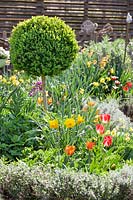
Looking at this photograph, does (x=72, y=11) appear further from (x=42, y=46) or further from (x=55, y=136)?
(x=55, y=136)

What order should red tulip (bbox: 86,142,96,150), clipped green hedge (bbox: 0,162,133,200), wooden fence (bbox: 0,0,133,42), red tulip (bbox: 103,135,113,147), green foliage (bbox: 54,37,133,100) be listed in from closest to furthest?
clipped green hedge (bbox: 0,162,133,200) < red tulip (bbox: 86,142,96,150) < red tulip (bbox: 103,135,113,147) < green foliage (bbox: 54,37,133,100) < wooden fence (bbox: 0,0,133,42)

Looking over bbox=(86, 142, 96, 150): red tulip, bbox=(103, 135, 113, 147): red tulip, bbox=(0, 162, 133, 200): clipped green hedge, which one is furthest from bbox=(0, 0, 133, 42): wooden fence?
bbox=(0, 162, 133, 200): clipped green hedge

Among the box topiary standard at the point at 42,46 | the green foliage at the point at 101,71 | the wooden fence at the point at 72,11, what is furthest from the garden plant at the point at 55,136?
the wooden fence at the point at 72,11

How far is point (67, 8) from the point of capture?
51.7 ft

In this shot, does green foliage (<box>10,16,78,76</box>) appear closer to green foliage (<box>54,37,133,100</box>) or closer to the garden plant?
the garden plant

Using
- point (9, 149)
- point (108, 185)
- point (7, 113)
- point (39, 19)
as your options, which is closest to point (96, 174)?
point (108, 185)

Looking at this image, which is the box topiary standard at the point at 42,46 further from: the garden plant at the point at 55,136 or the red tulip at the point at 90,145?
the red tulip at the point at 90,145

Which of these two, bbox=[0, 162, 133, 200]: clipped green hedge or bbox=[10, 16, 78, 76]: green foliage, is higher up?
bbox=[10, 16, 78, 76]: green foliage

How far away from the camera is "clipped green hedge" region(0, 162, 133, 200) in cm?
367

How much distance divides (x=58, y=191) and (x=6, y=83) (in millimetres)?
1934

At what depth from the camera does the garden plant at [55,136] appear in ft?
12.2

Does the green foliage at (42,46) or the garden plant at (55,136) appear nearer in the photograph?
the garden plant at (55,136)

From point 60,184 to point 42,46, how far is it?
5.15 ft

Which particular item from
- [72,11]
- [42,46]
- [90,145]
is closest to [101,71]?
[42,46]
